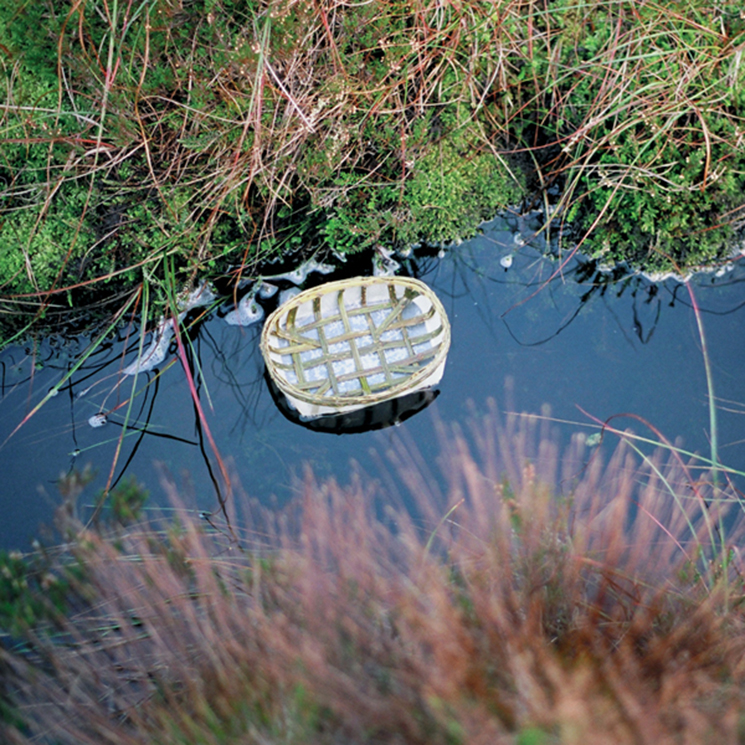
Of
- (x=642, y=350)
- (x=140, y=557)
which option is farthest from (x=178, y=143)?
(x=642, y=350)

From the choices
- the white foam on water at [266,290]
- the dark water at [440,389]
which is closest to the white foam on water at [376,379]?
the dark water at [440,389]

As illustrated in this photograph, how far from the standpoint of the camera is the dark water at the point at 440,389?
164cm

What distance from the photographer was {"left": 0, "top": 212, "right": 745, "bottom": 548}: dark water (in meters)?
1.64

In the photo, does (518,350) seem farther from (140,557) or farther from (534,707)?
(140,557)

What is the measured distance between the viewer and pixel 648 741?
0.78 m

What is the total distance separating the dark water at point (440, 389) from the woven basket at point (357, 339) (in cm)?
12

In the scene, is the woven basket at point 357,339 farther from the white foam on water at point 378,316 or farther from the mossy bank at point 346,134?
the mossy bank at point 346,134

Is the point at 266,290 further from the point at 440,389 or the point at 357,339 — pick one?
the point at 440,389

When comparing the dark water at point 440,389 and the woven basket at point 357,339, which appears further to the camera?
the woven basket at point 357,339

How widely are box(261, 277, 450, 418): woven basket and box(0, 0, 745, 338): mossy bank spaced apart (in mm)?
200

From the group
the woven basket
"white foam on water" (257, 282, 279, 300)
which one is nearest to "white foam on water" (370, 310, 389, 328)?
the woven basket

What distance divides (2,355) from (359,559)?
139 centimetres

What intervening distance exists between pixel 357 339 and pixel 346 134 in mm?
694

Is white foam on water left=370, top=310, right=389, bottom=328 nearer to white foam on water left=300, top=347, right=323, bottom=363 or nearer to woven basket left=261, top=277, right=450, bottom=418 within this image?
woven basket left=261, top=277, right=450, bottom=418
